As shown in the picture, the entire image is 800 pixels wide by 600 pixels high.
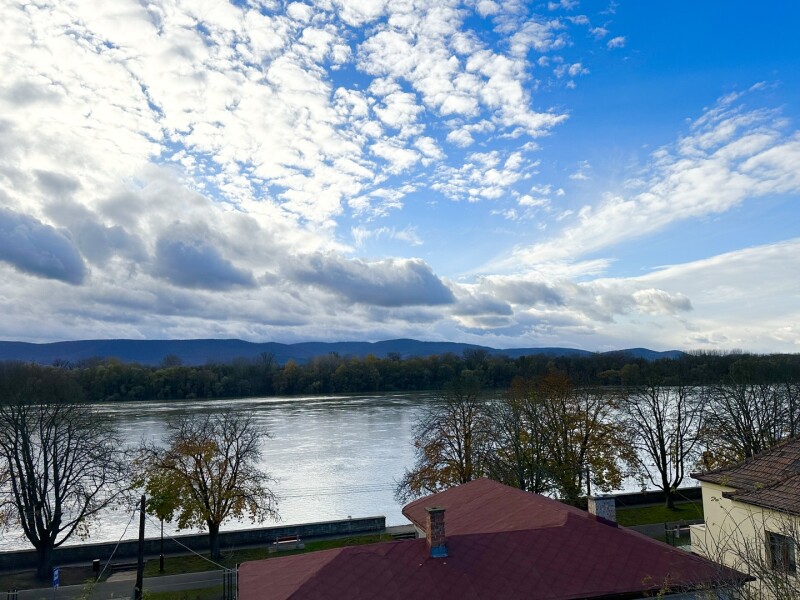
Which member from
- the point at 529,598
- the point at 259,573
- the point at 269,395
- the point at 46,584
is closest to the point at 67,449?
the point at 46,584

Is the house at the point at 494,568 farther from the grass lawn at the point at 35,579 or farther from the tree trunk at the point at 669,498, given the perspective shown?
the tree trunk at the point at 669,498

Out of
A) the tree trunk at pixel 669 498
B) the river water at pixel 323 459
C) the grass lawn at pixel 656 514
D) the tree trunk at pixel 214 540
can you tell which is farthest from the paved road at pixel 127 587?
the tree trunk at pixel 669 498

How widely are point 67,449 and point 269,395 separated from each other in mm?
88926

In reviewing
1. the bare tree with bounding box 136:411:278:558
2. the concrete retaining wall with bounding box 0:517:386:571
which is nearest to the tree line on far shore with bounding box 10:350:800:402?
the concrete retaining wall with bounding box 0:517:386:571

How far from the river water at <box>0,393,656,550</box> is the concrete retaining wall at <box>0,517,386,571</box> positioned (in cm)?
428

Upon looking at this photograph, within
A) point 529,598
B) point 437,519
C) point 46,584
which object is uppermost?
point 437,519

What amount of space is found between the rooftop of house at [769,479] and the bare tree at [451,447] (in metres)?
14.7

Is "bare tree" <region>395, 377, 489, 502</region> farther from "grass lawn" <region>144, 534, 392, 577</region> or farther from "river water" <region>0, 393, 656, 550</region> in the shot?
"grass lawn" <region>144, 534, 392, 577</region>

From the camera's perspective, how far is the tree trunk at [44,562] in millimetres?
25594

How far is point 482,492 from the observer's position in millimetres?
20125

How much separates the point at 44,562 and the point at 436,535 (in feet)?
70.6

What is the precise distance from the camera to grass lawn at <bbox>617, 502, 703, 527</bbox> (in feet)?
99.9

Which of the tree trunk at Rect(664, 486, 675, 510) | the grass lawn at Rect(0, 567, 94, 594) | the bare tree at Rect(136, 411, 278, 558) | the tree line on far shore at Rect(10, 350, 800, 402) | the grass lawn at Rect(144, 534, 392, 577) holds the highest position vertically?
the tree line on far shore at Rect(10, 350, 800, 402)

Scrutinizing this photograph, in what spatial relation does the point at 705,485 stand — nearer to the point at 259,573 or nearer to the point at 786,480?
the point at 786,480
